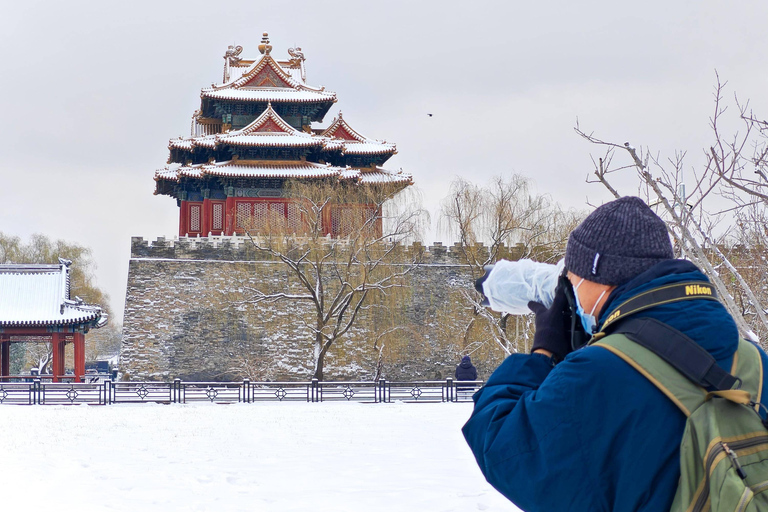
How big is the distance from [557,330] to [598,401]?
238mm

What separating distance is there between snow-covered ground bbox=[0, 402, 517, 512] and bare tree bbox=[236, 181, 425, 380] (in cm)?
748

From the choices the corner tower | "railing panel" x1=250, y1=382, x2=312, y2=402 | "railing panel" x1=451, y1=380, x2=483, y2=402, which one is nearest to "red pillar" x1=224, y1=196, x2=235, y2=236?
the corner tower

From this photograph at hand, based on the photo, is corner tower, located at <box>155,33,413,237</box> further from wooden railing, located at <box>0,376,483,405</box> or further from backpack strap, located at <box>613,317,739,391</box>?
backpack strap, located at <box>613,317,739,391</box>

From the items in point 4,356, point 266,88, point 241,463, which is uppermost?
point 266,88

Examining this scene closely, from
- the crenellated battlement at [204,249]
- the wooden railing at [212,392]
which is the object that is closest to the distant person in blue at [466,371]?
the wooden railing at [212,392]

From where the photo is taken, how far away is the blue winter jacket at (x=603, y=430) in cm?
135

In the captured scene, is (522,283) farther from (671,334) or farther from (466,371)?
(466,371)

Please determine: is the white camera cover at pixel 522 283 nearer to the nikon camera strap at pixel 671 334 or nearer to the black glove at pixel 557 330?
the black glove at pixel 557 330

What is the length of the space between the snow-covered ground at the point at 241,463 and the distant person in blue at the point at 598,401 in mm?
3897

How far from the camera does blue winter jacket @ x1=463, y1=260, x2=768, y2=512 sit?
1.35 meters

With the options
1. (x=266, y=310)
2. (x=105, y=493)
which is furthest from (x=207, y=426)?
(x=266, y=310)

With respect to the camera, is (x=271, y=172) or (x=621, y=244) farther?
(x=271, y=172)

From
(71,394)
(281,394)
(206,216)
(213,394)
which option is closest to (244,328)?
(206,216)

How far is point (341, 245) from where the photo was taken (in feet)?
64.7
